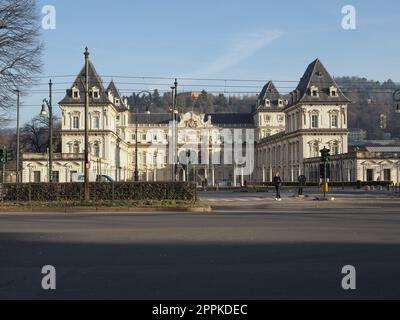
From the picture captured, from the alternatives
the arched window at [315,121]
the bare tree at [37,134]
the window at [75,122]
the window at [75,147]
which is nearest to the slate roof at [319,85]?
the arched window at [315,121]

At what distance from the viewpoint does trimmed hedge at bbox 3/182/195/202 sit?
35125mm

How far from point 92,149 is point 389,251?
3850 inches

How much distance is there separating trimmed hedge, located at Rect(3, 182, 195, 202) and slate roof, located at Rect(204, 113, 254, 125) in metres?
132

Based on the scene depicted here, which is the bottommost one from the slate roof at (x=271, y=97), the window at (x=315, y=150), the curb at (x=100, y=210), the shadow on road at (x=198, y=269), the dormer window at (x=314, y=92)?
the shadow on road at (x=198, y=269)

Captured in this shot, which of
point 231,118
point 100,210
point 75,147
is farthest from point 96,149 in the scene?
point 100,210

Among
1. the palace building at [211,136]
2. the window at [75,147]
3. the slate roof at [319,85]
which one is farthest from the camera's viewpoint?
the slate roof at [319,85]

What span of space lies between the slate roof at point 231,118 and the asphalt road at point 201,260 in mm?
148145

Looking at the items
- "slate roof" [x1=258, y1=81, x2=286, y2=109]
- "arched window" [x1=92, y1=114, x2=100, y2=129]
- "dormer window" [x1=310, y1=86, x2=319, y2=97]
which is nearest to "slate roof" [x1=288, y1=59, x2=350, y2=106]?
"dormer window" [x1=310, y1=86, x2=319, y2=97]

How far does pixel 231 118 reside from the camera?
170 meters

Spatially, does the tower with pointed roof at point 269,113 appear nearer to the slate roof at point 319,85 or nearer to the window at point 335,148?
the slate roof at point 319,85

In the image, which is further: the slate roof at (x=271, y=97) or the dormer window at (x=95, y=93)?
the slate roof at (x=271, y=97)

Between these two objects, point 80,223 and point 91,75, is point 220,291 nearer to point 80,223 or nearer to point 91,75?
point 80,223

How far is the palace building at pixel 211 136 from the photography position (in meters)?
92.9
